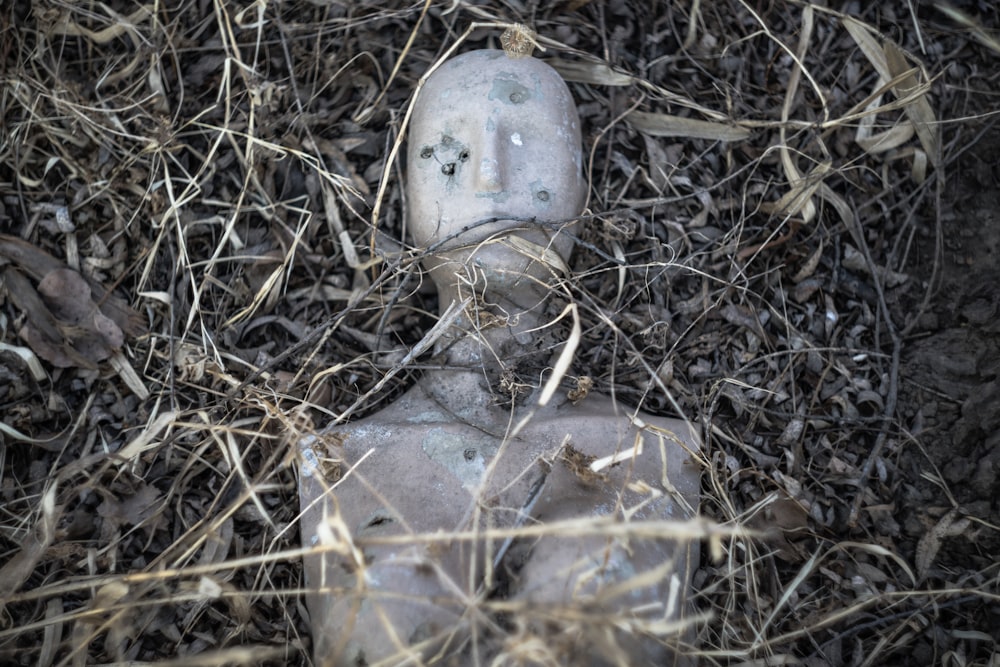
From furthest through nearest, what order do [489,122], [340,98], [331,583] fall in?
[340,98] → [489,122] → [331,583]

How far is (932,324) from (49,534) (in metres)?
2.18

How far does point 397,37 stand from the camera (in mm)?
2395

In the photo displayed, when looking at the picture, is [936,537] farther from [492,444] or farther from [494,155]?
[494,155]

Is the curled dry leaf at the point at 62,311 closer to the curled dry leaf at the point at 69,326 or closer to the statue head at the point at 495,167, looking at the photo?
the curled dry leaf at the point at 69,326

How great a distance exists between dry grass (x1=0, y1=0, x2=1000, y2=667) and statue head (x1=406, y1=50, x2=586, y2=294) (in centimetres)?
13

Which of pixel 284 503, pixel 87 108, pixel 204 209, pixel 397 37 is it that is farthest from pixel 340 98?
pixel 284 503

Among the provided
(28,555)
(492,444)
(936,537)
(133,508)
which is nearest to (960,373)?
(936,537)

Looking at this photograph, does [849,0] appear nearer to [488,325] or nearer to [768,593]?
[488,325]

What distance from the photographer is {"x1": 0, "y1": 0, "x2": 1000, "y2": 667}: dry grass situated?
1.98 m

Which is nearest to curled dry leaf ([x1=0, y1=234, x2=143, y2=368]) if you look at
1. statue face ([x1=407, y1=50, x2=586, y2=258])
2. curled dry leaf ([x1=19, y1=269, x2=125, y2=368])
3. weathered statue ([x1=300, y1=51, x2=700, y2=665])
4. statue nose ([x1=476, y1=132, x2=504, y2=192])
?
curled dry leaf ([x1=19, y1=269, x2=125, y2=368])

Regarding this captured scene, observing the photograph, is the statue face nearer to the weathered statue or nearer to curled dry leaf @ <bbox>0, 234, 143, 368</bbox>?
the weathered statue

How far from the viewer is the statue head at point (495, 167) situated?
1.95 metres

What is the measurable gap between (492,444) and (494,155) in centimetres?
66

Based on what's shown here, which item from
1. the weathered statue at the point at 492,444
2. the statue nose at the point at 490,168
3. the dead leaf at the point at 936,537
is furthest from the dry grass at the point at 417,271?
the statue nose at the point at 490,168
